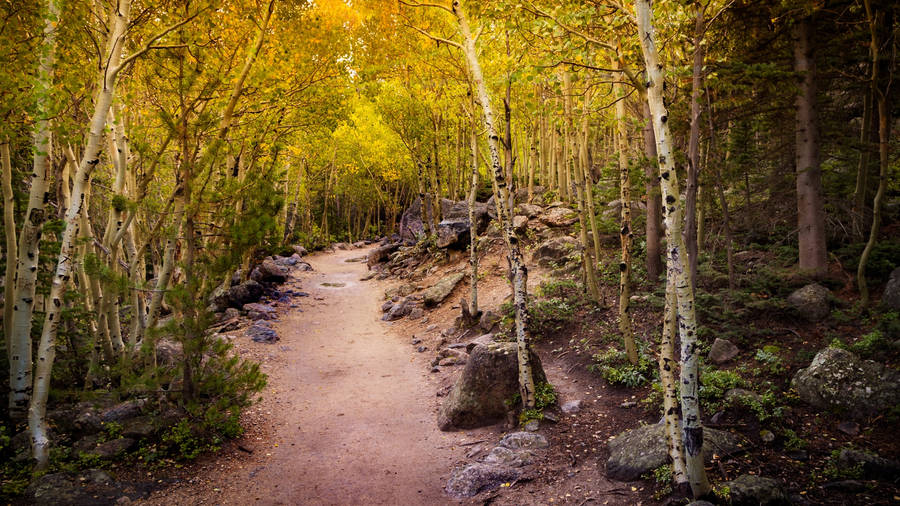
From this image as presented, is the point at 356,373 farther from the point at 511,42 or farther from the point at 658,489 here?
the point at 511,42

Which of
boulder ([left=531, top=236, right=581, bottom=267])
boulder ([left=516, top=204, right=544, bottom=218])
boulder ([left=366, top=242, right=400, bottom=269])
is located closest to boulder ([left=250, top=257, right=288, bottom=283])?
boulder ([left=366, top=242, right=400, bottom=269])

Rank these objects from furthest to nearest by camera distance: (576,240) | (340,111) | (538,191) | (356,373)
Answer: (538,191), (576,240), (340,111), (356,373)

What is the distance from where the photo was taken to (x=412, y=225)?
26.7 meters

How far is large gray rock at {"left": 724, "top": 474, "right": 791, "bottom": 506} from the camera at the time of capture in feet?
13.2

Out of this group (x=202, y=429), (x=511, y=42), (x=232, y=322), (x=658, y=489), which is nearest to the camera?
(x=658, y=489)

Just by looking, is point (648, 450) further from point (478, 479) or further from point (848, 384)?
point (848, 384)

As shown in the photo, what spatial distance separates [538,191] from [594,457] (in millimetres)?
19000

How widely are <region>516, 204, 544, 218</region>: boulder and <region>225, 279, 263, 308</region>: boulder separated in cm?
1057

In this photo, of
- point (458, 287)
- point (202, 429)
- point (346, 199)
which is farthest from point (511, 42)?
point (346, 199)

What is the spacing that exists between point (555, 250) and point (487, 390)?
849cm

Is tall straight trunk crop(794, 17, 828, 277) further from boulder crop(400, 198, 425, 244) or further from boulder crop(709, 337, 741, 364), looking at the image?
boulder crop(400, 198, 425, 244)

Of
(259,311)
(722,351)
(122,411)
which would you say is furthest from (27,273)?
(722,351)

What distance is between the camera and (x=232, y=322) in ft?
45.6

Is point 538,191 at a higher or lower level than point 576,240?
higher
